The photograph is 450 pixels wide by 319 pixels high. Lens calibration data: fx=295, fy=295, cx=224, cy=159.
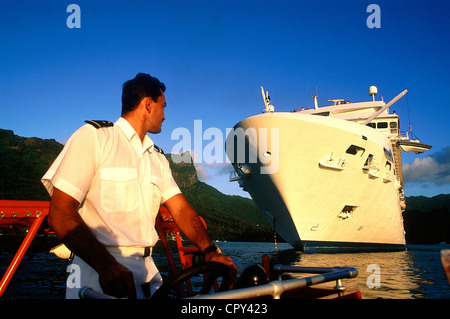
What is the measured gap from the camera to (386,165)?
17.0 m

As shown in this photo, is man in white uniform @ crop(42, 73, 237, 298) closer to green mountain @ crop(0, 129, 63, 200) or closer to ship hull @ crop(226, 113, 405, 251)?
ship hull @ crop(226, 113, 405, 251)

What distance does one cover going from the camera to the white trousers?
1511 mm

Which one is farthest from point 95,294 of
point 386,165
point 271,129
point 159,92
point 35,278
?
point 386,165

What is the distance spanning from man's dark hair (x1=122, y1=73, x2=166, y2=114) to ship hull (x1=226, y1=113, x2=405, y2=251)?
41.1 feet

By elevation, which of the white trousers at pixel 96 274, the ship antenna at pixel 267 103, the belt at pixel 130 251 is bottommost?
the white trousers at pixel 96 274

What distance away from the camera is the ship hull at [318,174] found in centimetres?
1419

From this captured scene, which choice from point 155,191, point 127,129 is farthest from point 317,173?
point 127,129

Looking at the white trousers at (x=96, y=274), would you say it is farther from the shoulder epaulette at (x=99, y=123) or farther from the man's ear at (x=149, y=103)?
the man's ear at (x=149, y=103)

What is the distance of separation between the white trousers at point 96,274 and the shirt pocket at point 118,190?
25 cm

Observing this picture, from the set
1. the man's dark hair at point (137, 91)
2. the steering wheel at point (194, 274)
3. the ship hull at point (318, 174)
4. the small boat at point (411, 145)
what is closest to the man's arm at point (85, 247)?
the steering wheel at point (194, 274)

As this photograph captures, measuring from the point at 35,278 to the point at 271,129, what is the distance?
1115 centimetres

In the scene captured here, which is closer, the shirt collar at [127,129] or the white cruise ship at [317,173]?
the shirt collar at [127,129]

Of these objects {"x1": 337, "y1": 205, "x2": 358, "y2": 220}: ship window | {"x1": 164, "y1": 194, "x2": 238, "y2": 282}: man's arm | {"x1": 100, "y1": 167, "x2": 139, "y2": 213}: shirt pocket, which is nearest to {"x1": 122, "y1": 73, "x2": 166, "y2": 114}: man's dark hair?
{"x1": 100, "y1": 167, "x2": 139, "y2": 213}: shirt pocket

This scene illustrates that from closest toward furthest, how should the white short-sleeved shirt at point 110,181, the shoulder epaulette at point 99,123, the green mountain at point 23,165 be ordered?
the white short-sleeved shirt at point 110,181, the shoulder epaulette at point 99,123, the green mountain at point 23,165
